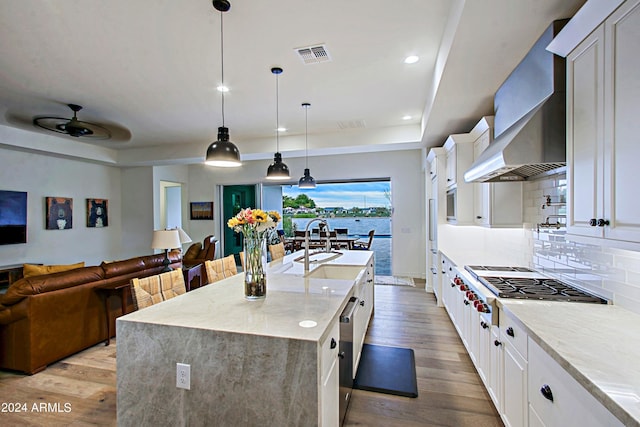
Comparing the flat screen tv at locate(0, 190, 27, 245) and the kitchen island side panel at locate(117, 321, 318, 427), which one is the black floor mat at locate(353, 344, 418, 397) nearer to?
the kitchen island side panel at locate(117, 321, 318, 427)

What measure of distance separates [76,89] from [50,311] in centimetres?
248

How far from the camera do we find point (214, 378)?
1.44 meters

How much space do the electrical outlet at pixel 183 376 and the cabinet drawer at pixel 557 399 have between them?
1.60 meters

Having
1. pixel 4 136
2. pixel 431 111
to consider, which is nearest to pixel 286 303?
pixel 431 111

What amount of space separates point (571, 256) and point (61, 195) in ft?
25.8

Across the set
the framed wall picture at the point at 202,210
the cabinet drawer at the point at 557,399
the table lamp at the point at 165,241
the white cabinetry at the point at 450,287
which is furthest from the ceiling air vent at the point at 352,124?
the framed wall picture at the point at 202,210

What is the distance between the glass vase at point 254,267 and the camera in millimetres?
1885

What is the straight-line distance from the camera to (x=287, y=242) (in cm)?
748

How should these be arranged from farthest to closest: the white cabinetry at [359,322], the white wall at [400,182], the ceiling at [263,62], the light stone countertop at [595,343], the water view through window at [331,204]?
the water view through window at [331,204] → the white wall at [400,182] → the white cabinetry at [359,322] → the ceiling at [263,62] → the light stone countertop at [595,343]

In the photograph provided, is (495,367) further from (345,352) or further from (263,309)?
(263,309)

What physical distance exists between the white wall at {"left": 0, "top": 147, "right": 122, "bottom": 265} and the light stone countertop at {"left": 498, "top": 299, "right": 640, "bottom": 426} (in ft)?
23.5

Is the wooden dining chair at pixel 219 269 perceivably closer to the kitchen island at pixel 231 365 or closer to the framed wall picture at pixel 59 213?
the kitchen island at pixel 231 365

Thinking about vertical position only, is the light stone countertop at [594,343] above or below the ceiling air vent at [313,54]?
below

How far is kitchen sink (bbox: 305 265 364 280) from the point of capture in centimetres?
297
